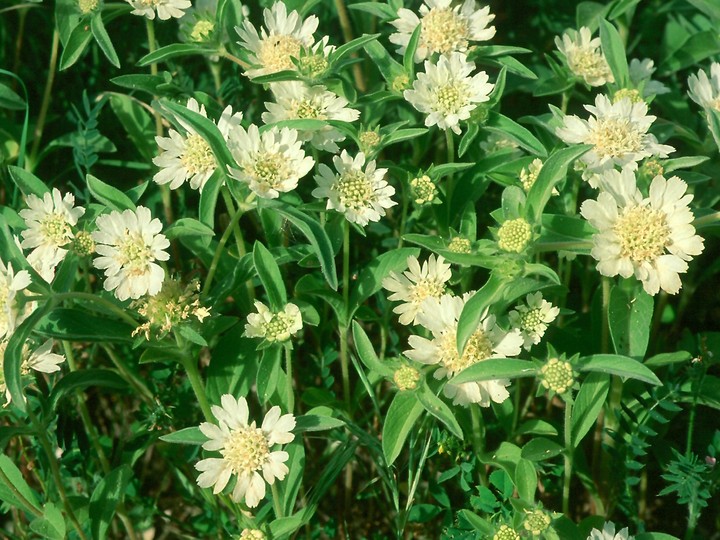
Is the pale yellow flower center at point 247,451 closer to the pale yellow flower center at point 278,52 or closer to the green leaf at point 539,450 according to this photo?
the green leaf at point 539,450

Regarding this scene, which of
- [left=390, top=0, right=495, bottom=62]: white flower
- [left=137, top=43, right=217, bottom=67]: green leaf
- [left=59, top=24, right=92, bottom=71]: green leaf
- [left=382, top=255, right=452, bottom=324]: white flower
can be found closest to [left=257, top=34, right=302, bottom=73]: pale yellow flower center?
[left=137, top=43, right=217, bottom=67]: green leaf

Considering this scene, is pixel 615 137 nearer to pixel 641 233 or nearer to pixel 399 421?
pixel 641 233

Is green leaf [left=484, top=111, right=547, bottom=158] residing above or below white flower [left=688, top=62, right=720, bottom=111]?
below

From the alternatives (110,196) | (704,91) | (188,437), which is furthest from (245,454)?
(704,91)

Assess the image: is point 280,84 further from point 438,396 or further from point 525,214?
point 438,396

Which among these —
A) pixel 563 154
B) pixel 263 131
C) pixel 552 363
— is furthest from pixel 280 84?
pixel 552 363

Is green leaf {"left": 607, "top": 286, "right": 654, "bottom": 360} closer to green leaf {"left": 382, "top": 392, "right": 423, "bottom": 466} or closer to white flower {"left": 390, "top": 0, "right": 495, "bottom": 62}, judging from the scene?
green leaf {"left": 382, "top": 392, "right": 423, "bottom": 466}
